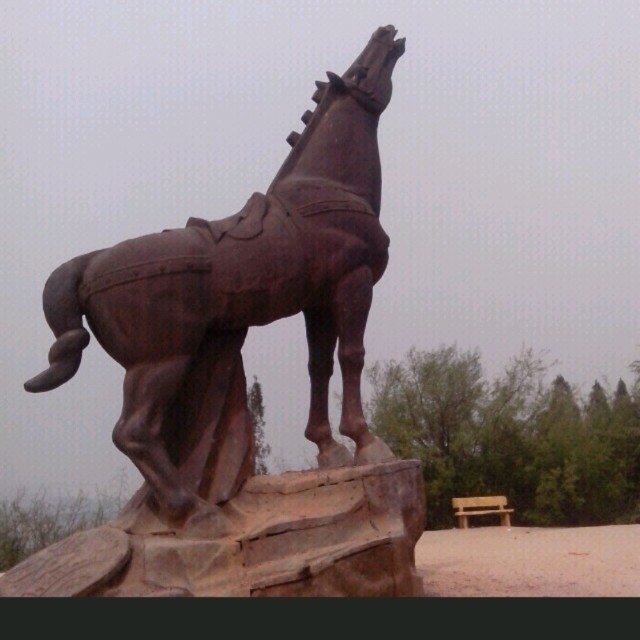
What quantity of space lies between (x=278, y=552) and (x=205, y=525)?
48 cm

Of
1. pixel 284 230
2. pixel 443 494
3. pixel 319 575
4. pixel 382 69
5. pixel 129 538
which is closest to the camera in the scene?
pixel 319 575

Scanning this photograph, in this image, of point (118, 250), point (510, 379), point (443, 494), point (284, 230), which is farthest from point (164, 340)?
point (510, 379)

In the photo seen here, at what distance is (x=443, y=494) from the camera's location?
16203 mm

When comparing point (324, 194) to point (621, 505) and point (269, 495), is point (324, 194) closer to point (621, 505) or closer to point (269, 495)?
point (269, 495)

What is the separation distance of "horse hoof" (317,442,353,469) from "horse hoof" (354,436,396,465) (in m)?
0.22

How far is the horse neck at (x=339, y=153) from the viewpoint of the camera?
5.56 m

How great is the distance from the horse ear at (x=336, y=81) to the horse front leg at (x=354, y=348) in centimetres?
134

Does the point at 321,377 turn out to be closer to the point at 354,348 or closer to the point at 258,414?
the point at 354,348

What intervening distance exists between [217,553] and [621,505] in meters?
14.7

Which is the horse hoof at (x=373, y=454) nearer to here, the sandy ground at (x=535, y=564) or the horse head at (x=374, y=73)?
the sandy ground at (x=535, y=564)

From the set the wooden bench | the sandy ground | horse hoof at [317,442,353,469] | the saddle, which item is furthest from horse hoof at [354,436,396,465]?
the wooden bench

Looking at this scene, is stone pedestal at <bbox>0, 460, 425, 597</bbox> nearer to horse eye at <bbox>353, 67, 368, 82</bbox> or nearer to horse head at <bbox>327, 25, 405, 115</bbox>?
horse head at <bbox>327, 25, 405, 115</bbox>

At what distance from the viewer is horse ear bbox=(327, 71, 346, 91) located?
5.62 meters

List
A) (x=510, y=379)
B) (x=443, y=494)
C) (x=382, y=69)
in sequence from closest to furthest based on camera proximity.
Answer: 1. (x=382, y=69)
2. (x=443, y=494)
3. (x=510, y=379)
